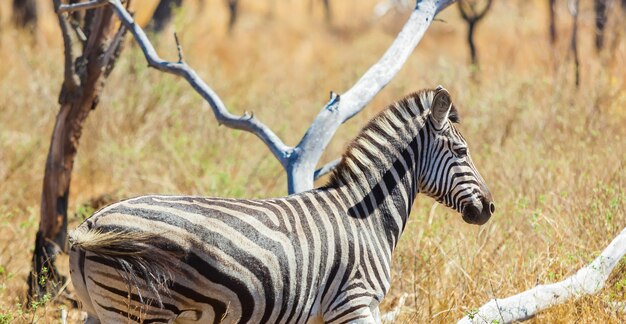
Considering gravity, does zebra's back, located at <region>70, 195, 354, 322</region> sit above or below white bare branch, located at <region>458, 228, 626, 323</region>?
above

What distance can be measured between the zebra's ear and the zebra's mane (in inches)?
2.5

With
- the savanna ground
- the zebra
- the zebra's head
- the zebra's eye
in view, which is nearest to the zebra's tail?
the zebra

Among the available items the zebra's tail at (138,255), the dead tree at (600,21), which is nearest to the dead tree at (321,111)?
the zebra's tail at (138,255)

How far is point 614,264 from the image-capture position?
4.96m

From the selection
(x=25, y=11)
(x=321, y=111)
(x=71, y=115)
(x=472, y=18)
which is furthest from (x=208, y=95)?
(x=25, y=11)

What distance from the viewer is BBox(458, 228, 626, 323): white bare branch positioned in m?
4.68

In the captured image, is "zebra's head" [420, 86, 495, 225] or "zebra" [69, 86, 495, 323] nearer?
"zebra" [69, 86, 495, 323]

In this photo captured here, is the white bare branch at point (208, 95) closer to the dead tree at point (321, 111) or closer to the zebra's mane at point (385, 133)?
the dead tree at point (321, 111)

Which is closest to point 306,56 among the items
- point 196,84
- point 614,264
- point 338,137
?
point 338,137

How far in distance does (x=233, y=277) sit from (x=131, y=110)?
587 cm

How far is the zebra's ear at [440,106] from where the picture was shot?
4.20 metres

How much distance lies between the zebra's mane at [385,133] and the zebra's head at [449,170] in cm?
4

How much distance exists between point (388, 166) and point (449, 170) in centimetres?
31

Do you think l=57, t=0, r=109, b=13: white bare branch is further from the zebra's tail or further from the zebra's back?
the zebra's tail
